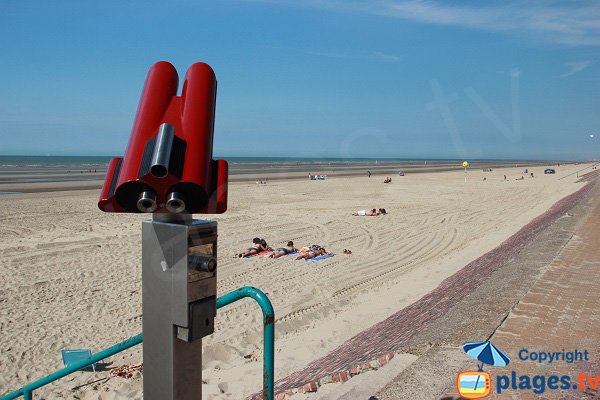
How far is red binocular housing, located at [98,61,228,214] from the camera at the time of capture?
2.14 m

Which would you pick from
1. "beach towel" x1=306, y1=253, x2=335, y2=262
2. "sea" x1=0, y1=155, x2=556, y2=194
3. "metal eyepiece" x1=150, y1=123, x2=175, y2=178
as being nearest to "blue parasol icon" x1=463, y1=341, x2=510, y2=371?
"metal eyepiece" x1=150, y1=123, x2=175, y2=178

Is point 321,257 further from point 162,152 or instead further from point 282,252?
point 162,152

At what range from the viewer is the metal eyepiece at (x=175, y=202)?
7.07 ft

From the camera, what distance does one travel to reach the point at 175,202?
7.10ft

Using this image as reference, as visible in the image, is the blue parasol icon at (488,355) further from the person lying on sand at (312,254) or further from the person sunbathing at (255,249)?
the person sunbathing at (255,249)

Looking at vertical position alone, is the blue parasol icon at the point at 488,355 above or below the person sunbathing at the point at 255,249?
above

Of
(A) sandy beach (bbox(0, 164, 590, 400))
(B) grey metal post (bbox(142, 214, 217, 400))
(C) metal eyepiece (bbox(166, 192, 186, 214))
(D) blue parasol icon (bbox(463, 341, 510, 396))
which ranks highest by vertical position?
(C) metal eyepiece (bbox(166, 192, 186, 214))

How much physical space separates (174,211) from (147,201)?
0.40 ft

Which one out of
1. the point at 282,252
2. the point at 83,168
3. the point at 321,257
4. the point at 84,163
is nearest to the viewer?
the point at 321,257

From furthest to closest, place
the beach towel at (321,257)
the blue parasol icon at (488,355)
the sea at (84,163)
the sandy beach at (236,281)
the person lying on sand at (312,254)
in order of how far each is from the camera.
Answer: the sea at (84,163)
the person lying on sand at (312,254)
the beach towel at (321,257)
the sandy beach at (236,281)
the blue parasol icon at (488,355)

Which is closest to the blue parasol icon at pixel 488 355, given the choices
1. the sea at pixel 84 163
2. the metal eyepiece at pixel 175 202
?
the metal eyepiece at pixel 175 202

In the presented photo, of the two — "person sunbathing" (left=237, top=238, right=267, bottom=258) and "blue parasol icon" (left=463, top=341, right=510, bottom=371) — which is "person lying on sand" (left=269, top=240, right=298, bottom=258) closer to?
"person sunbathing" (left=237, top=238, right=267, bottom=258)

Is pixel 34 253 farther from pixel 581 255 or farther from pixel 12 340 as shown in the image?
pixel 581 255

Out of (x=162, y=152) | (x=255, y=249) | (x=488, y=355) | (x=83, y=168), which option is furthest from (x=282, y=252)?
(x=83, y=168)
